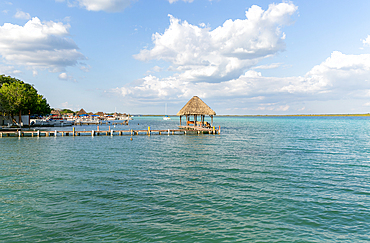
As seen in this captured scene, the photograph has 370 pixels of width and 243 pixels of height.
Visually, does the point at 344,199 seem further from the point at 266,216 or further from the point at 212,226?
the point at 212,226

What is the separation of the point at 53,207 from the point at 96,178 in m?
4.55

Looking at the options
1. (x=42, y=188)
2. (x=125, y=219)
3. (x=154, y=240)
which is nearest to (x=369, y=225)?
(x=154, y=240)

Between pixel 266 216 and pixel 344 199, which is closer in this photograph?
pixel 266 216

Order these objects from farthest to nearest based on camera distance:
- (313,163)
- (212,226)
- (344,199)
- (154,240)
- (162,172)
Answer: (313,163)
(162,172)
(344,199)
(212,226)
(154,240)

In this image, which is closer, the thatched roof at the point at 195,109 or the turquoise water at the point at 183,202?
the turquoise water at the point at 183,202

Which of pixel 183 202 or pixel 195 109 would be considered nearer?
pixel 183 202

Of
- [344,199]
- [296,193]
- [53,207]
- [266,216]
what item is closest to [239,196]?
[266,216]

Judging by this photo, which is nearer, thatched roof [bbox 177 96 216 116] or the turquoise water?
the turquoise water

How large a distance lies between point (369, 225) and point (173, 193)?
8.34 meters

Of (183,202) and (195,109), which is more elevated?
(195,109)

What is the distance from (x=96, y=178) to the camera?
14906 mm

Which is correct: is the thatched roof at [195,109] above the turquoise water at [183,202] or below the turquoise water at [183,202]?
above

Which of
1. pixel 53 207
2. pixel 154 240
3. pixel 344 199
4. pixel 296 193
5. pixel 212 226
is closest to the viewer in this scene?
pixel 154 240

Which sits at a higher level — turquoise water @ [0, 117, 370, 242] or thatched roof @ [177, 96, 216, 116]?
thatched roof @ [177, 96, 216, 116]
